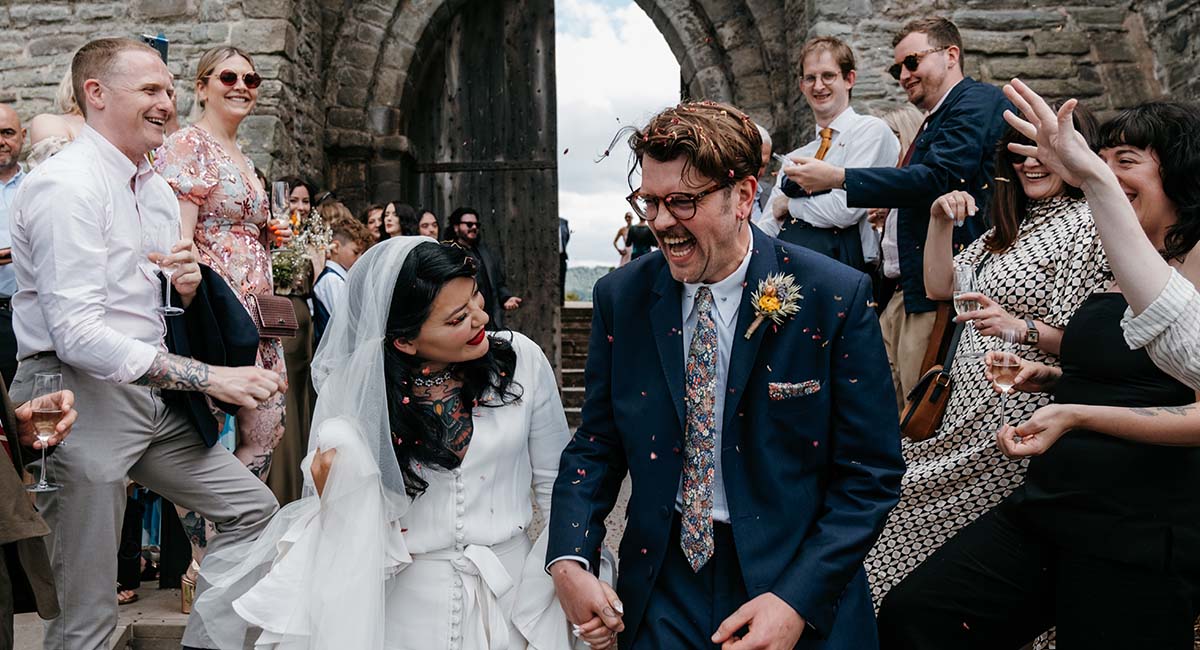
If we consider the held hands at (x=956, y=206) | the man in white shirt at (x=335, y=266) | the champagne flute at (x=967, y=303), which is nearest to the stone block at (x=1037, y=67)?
the held hands at (x=956, y=206)

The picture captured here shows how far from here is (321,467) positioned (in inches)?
96.0

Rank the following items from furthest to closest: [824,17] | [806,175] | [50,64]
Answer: [50,64]
[824,17]
[806,175]

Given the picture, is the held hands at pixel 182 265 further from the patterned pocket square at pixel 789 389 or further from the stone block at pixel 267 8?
the stone block at pixel 267 8

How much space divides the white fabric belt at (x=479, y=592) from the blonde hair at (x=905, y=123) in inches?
126

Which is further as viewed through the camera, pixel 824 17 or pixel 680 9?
pixel 680 9

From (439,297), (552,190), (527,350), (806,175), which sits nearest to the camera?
(439,297)

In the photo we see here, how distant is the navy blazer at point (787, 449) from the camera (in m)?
1.98

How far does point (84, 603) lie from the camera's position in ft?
8.63

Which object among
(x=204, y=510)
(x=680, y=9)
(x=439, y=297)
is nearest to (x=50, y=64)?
(x=680, y=9)

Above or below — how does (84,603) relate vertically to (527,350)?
below

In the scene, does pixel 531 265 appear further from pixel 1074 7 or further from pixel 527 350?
pixel 527 350

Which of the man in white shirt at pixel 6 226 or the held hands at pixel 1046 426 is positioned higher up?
the man in white shirt at pixel 6 226

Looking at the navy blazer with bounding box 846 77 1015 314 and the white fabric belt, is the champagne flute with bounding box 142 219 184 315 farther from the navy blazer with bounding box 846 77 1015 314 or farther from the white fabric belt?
the navy blazer with bounding box 846 77 1015 314

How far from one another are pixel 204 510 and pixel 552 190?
20.0 feet
